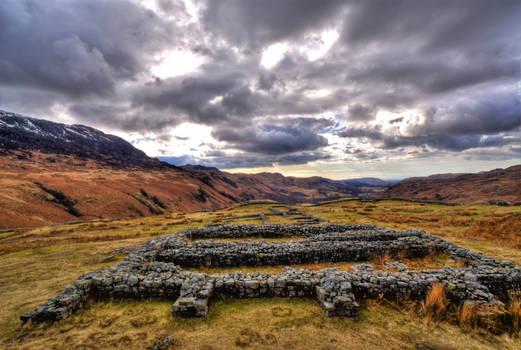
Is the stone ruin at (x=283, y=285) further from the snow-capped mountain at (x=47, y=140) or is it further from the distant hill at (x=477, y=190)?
the snow-capped mountain at (x=47, y=140)

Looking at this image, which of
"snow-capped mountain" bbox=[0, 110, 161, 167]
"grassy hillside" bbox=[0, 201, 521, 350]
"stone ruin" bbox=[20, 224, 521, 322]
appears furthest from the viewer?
"snow-capped mountain" bbox=[0, 110, 161, 167]

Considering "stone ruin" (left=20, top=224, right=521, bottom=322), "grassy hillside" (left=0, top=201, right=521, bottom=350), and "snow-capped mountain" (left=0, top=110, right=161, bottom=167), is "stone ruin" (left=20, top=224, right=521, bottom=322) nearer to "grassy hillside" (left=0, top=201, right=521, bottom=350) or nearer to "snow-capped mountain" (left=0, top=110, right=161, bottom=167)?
"grassy hillside" (left=0, top=201, right=521, bottom=350)

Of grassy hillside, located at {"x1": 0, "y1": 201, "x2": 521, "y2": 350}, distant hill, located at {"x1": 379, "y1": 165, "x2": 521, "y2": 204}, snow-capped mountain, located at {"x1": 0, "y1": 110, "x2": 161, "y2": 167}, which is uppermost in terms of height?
snow-capped mountain, located at {"x1": 0, "y1": 110, "x2": 161, "y2": 167}

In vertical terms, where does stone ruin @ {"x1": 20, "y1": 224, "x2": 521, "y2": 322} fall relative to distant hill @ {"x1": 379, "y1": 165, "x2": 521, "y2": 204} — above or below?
Result: above

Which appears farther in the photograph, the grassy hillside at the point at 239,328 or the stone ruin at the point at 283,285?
the stone ruin at the point at 283,285

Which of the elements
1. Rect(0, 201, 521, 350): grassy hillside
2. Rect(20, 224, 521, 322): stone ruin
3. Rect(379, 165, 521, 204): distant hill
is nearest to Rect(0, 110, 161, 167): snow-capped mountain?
Rect(20, 224, 521, 322): stone ruin

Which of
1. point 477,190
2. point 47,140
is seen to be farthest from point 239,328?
point 47,140

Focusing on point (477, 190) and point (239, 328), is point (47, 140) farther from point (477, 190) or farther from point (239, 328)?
point (477, 190)

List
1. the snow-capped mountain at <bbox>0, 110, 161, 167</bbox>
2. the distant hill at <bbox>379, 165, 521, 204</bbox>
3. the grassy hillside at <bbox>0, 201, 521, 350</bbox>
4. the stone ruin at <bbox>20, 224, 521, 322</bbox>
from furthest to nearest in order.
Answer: the snow-capped mountain at <bbox>0, 110, 161, 167</bbox> < the distant hill at <bbox>379, 165, 521, 204</bbox> < the stone ruin at <bbox>20, 224, 521, 322</bbox> < the grassy hillside at <bbox>0, 201, 521, 350</bbox>

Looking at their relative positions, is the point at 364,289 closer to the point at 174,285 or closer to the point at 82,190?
the point at 174,285

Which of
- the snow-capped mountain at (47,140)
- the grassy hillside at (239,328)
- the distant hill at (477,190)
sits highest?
the snow-capped mountain at (47,140)

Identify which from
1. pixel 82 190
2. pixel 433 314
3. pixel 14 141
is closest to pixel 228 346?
pixel 433 314

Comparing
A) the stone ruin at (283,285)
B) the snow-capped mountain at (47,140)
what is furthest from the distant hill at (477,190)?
the snow-capped mountain at (47,140)

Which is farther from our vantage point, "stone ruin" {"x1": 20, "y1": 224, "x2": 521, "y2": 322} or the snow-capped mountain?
the snow-capped mountain
